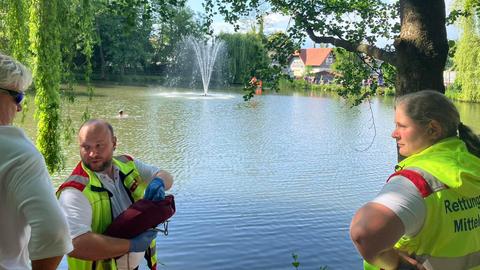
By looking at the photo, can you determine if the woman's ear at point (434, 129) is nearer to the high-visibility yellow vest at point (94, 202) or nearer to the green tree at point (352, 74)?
the high-visibility yellow vest at point (94, 202)

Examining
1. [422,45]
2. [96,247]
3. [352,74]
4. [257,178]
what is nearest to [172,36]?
[257,178]

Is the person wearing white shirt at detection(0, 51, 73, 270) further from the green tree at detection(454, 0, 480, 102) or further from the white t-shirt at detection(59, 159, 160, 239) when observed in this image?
the green tree at detection(454, 0, 480, 102)

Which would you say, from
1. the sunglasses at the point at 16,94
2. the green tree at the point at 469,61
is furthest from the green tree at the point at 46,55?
the green tree at the point at 469,61

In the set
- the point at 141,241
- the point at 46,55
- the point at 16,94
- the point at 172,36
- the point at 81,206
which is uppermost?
the point at 172,36

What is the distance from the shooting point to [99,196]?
8.20 ft

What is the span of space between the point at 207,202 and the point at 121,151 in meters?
4.93

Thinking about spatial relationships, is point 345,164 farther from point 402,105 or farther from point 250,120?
point 402,105

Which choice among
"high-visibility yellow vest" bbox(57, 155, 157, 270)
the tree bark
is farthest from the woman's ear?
the tree bark

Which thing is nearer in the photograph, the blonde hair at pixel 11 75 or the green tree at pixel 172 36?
the blonde hair at pixel 11 75

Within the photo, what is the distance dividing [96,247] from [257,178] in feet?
29.9

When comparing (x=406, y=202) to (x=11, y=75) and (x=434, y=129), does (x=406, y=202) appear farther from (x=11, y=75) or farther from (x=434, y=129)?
(x=11, y=75)

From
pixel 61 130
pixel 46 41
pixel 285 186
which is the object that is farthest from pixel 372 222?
pixel 285 186

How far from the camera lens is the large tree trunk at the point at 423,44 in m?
3.51

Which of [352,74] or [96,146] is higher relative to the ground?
[352,74]
